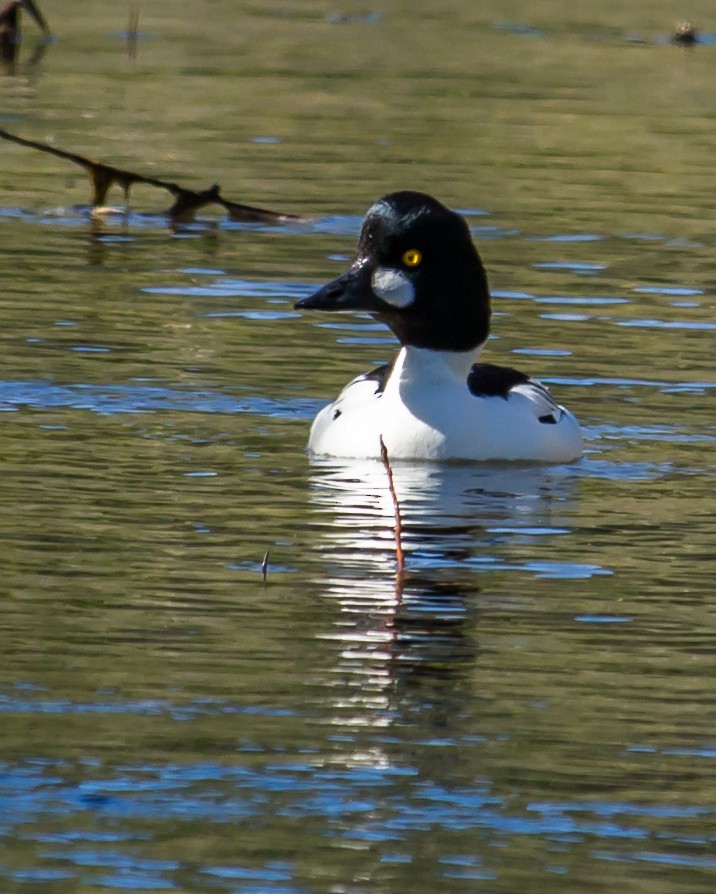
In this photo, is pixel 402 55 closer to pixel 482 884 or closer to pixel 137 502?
pixel 137 502

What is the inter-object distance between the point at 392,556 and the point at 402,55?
59.2 ft

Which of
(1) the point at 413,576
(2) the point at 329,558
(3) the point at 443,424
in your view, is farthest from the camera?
(3) the point at 443,424

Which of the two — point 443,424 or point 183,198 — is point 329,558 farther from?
point 183,198

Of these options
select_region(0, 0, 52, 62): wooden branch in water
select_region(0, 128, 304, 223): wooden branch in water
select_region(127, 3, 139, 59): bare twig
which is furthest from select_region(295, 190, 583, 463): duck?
select_region(0, 0, 52, 62): wooden branch in water

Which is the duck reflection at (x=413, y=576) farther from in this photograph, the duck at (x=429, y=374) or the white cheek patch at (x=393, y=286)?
the white cheek patch at (x=393, y=286)

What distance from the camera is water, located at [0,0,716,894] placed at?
18.7 ft

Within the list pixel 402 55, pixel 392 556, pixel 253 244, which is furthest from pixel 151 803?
pixel 402 55

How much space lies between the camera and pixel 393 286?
1062 cm

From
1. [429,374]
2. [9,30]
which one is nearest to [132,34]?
[9,30]

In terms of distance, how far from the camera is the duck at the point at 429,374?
1042 centimetres

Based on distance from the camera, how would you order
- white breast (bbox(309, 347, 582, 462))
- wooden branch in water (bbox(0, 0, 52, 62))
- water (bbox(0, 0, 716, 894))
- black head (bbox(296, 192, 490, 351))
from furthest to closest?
1. wooden branch in water (bbox(0, 0, 52, 62))
2. black head (bbox(296, 192, 490, 351))
3. white breast (bbox(309, 347, 582, 462))
4. water (bbox(0, 0, 716, 894))

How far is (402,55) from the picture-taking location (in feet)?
85.4

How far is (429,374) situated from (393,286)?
407 millimetres

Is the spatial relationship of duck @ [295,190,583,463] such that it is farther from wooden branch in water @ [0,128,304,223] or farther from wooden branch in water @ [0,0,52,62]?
wooden branch in water @ [0,0,52,62]
